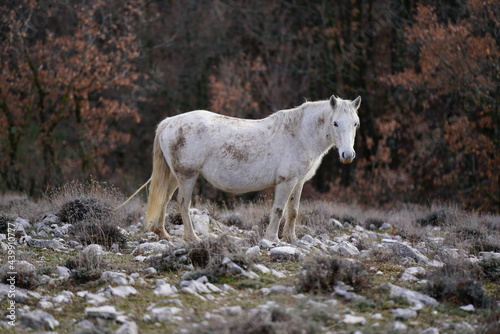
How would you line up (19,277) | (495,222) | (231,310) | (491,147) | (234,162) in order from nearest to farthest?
(231,310), (19,277), (234,162), (495,222), (491,147)

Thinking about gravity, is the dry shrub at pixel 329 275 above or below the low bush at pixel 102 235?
above

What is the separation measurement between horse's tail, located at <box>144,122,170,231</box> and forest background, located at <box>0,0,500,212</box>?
712 centimetres

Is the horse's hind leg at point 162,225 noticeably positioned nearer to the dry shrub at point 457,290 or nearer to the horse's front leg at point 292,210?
the horse's front leg at point 292,210

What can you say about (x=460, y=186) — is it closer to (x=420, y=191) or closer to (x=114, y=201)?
(x=420, y=191)

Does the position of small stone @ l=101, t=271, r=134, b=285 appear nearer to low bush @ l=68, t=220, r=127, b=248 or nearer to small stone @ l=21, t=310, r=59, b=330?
small stone @ l=21, t=310, r=59, b=330

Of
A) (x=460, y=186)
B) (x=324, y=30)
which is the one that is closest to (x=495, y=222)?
(x=460, y=186)

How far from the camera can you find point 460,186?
19.2 meters

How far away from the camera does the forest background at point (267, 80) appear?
17.7 metres

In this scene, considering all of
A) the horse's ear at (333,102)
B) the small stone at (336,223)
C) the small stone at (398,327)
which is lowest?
the small stone at (336,223)

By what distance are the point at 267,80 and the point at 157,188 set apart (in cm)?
1435

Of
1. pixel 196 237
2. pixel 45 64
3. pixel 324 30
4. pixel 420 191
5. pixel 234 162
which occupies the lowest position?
pixel 420 191

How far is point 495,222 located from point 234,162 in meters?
6.25

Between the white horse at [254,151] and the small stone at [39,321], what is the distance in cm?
379

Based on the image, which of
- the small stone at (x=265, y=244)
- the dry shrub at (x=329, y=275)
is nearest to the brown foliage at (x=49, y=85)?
the small stone at (x=265, y=244)
